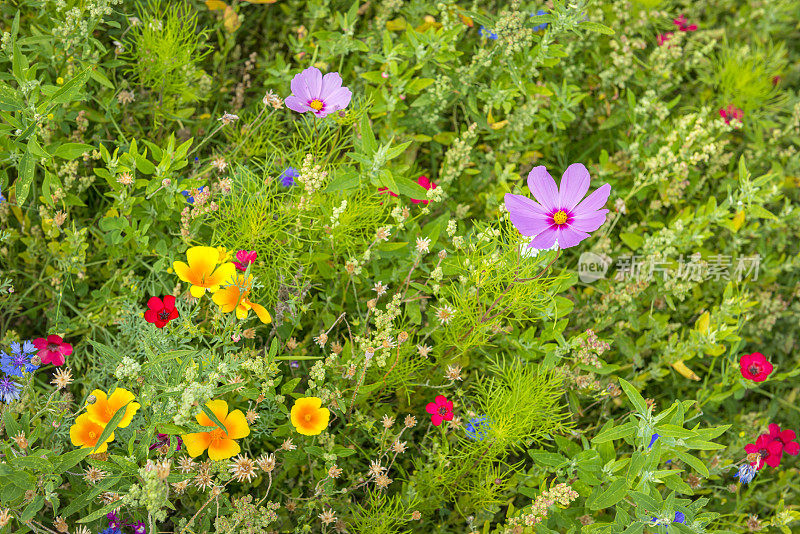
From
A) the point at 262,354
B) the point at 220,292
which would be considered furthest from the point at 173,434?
the point at 262,354

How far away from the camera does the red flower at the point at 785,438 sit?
216cm

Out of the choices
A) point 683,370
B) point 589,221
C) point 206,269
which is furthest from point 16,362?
point 683,370

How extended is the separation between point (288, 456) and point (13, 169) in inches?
52.8

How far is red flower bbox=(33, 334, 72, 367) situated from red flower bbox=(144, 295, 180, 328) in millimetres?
319

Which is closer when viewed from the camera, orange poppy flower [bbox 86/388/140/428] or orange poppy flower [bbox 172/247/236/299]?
orange poppy flower [bbox 86/388/140/428]

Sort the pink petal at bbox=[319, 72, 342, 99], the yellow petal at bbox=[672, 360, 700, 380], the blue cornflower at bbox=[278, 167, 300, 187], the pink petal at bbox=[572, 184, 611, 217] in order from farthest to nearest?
the yellow petal at bbox=[672, 360, 700, 380]
the blue cornflower at bbox=[278, 167, 300, 187]
the pink petal at bbox=[319, 72, 342, 99]
the pink petal at bbox=[572, 184, 611, 217]

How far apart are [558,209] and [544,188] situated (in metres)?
0.07

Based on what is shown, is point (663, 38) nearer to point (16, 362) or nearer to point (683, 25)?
point (683, 25)

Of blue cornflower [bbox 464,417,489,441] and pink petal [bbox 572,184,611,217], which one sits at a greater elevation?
pink petal [bbox 572,184,611,217]

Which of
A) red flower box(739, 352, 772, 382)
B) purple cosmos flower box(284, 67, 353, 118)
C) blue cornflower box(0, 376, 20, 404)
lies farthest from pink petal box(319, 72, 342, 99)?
red flower box(739, 352, 772, 382)

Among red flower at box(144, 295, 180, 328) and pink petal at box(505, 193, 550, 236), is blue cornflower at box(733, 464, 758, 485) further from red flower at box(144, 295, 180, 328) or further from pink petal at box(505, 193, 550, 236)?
red flower at box(144, 295, 180, 328)

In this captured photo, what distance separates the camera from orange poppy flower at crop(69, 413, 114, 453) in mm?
1495

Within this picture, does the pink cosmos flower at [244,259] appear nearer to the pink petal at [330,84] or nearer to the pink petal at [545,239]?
the pink petal at [330,84]

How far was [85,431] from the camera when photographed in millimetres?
1521
